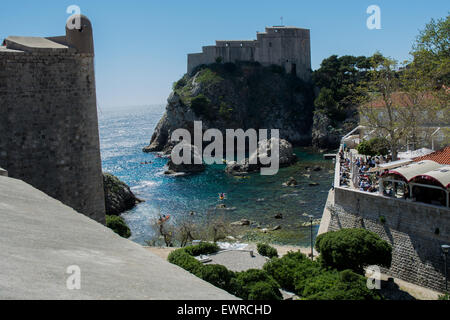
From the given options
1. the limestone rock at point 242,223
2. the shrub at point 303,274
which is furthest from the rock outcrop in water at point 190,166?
the shrub at point 303,274

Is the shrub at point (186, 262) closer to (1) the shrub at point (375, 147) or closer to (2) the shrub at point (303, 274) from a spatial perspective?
(2) the shrub at point (303, 274)

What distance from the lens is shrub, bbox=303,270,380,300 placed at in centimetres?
1560

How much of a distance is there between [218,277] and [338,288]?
452cm

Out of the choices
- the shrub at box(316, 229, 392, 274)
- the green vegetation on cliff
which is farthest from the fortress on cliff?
the shrub at box(316, 229, 392, 274)

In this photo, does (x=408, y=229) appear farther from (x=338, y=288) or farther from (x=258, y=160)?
(x=258, y=160)

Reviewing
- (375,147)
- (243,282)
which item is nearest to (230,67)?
(375,147)

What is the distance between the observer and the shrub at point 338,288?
15.6 m

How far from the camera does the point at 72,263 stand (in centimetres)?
405

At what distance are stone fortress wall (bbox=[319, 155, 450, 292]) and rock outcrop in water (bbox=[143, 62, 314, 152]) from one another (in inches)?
2402

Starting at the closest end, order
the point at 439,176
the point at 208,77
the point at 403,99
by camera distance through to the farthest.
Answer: the point at 439,176 → the point at 403,99 → the point at 208,77

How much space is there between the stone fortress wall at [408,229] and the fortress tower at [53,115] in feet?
50.8

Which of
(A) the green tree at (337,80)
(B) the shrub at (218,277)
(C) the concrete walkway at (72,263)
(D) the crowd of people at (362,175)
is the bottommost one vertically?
(B) the shrub at (218,277)

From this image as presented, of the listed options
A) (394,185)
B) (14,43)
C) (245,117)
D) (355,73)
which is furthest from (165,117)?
(14,43)

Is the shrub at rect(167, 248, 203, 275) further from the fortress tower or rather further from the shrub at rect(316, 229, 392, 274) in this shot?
the fortress tower
